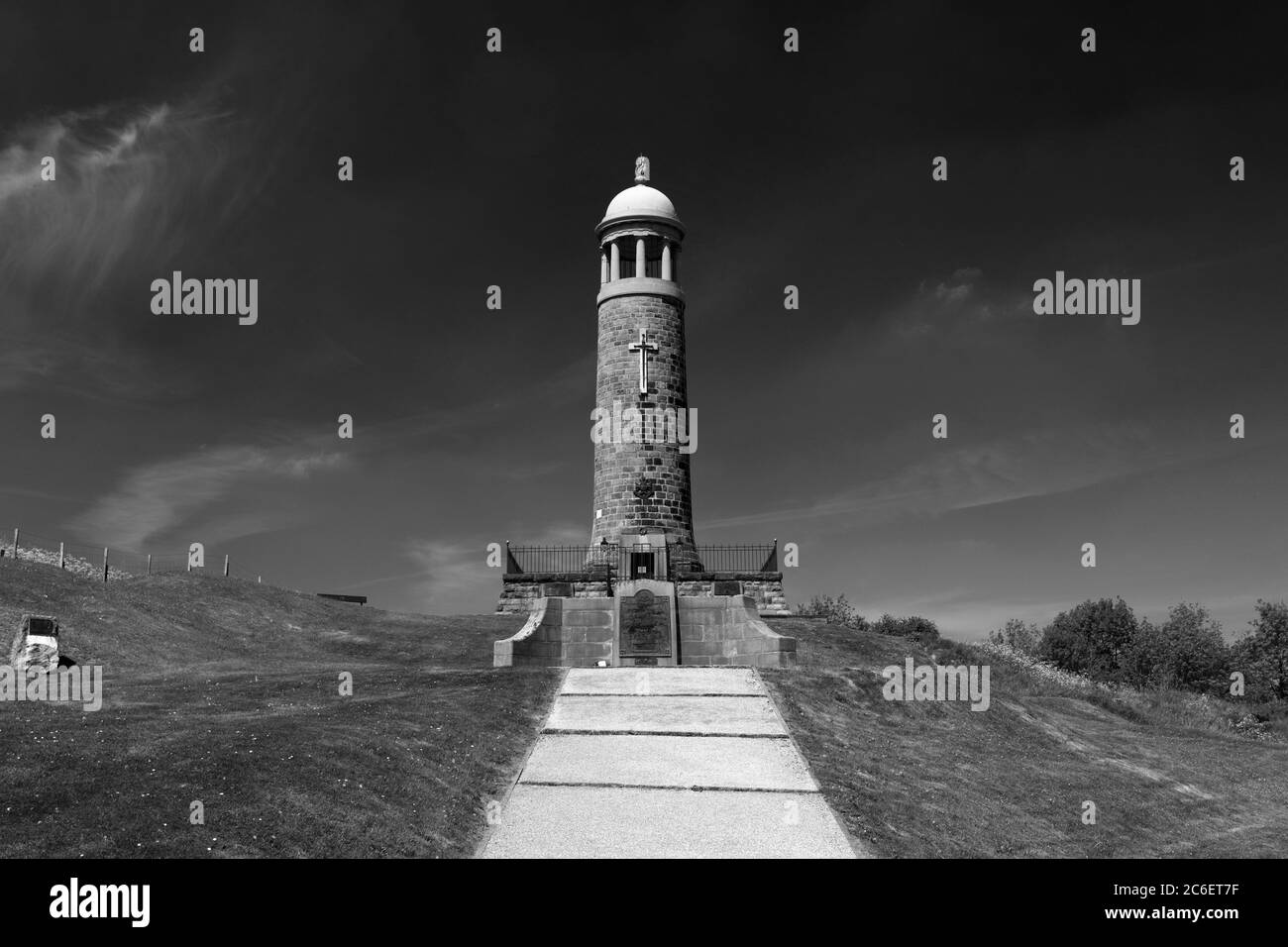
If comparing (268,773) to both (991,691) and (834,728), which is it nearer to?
(834,728)

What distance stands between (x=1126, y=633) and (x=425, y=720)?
272 ft

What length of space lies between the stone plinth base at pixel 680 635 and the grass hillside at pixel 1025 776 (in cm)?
219

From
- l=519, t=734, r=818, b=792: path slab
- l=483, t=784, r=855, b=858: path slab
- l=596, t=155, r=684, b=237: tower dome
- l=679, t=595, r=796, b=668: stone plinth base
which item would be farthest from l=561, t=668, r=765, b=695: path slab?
l=596, t=155, r=684, b=237: tower dome

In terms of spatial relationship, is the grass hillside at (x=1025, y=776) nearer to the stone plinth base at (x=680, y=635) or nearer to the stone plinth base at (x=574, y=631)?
the stone plinth base at (x=680, y=635)

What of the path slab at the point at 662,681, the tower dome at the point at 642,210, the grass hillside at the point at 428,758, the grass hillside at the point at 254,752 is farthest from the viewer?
the tower dome at the point at 642,210

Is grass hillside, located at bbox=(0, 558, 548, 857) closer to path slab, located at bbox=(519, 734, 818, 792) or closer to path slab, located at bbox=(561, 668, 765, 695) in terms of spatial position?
path slab, located at bbox=(519, 734, 818, 792)

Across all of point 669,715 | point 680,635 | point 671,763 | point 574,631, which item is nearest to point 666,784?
point 671,763

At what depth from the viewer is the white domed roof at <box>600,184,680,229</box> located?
4519 cm

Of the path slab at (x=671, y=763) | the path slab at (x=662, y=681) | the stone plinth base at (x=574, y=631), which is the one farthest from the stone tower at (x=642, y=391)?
the path slab at (x=671, y=763)

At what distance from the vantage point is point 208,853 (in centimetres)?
1309

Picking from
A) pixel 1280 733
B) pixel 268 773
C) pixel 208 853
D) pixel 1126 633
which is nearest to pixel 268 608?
pixel 268 773

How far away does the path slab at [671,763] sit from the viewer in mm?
18609

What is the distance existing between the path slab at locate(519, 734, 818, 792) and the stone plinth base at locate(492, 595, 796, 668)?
25.0 ft

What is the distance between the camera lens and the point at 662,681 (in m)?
26.1
